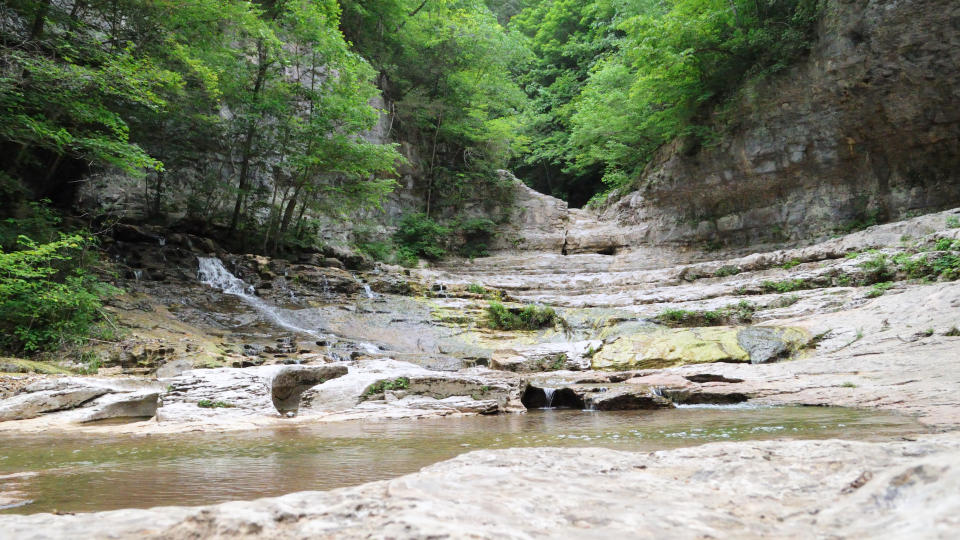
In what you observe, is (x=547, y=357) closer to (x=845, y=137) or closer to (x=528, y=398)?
(x=528, y=398)

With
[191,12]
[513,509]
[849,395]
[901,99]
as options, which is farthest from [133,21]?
[901,99]

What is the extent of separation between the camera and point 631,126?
64.1ft

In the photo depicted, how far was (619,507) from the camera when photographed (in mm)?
1353

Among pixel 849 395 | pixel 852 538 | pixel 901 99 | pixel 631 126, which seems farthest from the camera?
pixel 631 126

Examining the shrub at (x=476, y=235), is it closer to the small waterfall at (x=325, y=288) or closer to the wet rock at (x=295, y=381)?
the small waterfall at (x=325, y=288)

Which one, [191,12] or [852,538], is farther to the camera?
[191,12]

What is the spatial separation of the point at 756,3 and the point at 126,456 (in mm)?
19404

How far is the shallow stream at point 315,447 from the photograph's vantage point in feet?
8.86

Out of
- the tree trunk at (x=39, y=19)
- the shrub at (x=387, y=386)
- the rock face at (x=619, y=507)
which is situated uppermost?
the tree trunk at (x=39, y=19)

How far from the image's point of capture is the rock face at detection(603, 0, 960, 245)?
1270 centimetres

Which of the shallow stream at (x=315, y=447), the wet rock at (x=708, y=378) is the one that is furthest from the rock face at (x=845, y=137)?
the shallow stream at (x=315, y=447)

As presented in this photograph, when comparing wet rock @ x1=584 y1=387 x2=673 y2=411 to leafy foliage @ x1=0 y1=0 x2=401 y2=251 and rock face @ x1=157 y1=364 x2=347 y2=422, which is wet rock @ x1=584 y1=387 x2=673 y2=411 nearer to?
rock face @ x1=157 y1=364 x2=347 y2=422

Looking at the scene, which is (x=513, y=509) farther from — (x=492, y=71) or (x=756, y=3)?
(x=492, y=71)

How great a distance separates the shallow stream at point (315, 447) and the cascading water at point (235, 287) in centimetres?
736
